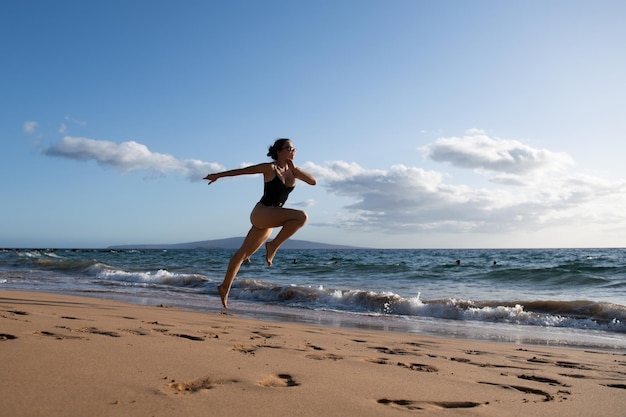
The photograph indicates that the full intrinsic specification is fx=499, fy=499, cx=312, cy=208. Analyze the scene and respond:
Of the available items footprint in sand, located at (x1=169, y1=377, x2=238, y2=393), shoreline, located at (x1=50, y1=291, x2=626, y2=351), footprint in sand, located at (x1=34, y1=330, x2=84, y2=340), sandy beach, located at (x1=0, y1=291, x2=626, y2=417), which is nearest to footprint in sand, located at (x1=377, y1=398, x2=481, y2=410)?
sandy beach, located at (x1=0, y1=291, x2=626, y2=417)

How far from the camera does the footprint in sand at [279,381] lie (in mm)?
2936

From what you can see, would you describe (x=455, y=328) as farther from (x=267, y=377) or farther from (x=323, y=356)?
(x=267, y=377)

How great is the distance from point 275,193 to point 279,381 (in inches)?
125

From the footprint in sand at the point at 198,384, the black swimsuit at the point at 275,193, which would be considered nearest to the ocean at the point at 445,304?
the black swimsuit at the point at 275,193

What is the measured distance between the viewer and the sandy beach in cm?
246

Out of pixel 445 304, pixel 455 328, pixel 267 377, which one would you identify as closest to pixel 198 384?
pixel 267 377

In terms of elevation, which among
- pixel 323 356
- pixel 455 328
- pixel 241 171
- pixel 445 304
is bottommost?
pixel 455 328

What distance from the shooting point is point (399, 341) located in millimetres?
5523

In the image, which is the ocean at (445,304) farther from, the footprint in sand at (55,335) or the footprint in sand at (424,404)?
the footprint in sand at (424,404)

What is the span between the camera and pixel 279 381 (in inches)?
120

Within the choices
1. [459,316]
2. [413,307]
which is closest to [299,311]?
[413,307]

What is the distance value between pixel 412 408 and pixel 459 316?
7624 mm

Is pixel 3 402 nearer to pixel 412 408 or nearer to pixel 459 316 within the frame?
pixel 412 408

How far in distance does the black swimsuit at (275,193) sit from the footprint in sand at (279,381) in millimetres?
3051
